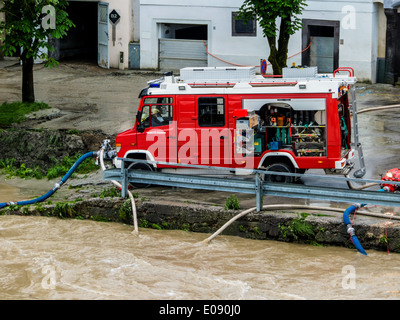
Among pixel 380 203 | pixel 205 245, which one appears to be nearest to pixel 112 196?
pixel 205 245

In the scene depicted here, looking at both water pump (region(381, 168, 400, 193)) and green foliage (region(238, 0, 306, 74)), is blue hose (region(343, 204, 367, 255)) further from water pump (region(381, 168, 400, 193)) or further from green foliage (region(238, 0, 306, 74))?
green foliage (region(238, 0, 306, 74))

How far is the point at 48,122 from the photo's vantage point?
22.7 metres

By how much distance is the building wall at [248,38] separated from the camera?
2831 centimetres

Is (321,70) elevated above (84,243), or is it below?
above

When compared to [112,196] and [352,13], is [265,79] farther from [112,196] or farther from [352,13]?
[352,13]

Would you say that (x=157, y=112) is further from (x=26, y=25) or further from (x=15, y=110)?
(x=15, y=110)

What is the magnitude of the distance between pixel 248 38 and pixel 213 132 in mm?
13961

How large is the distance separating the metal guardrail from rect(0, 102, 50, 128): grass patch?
25.4ft

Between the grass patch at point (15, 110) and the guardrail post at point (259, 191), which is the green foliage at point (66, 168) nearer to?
the grass patch at point (15, 110)

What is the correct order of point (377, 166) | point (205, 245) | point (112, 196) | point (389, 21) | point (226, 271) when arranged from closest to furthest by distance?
point (226, 271) < point (205, 245) < point (112, 196) < point (377, 166) < point (389, 21)

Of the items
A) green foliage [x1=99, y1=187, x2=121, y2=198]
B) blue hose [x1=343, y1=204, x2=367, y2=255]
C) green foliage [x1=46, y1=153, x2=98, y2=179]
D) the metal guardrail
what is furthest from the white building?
blue hose [x1=343, y1=204, x2=367, y2=255]

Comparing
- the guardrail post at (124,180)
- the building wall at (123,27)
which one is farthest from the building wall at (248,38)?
the guardrail post at (124,180)

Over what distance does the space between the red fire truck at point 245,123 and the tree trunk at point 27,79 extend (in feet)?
26.6
